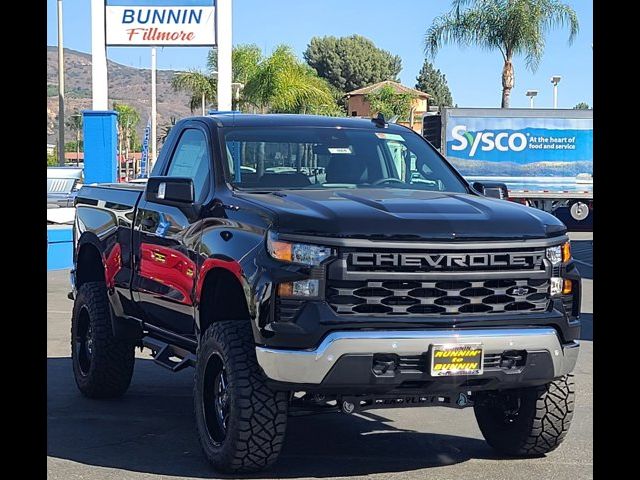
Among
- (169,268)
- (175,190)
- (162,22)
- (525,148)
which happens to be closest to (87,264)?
(169,268)

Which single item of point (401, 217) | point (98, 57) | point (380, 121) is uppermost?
point (98, 57)

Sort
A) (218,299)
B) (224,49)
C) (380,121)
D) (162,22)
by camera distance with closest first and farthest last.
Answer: (218,299)
(380,121)
(162,22)
(224,49)

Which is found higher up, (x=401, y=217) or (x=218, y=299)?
(x=401, y=217)

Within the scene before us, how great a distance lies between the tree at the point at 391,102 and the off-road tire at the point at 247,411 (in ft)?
231

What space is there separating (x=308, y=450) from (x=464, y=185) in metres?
2.00

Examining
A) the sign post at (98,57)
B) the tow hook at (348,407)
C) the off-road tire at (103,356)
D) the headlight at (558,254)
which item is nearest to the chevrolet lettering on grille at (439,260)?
the headlight at (558,254)

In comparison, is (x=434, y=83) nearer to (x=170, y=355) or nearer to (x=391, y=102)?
(x=391, y=102)

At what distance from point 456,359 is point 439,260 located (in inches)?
20.0

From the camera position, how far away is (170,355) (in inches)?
286

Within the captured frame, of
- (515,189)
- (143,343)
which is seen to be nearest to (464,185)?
(143,343)

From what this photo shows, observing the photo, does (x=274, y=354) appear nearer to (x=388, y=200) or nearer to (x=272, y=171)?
(x=388, y=200)

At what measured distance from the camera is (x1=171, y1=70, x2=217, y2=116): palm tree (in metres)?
52.1
